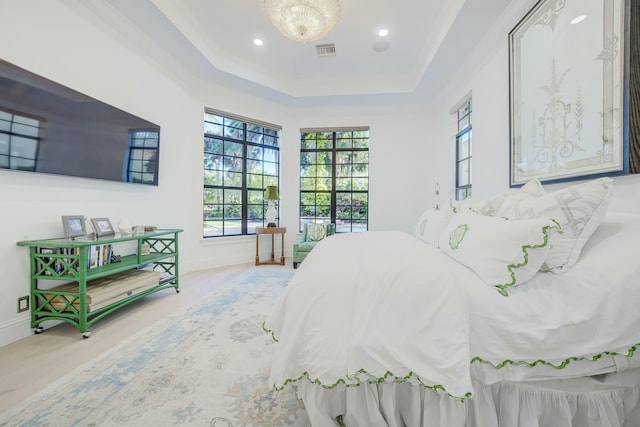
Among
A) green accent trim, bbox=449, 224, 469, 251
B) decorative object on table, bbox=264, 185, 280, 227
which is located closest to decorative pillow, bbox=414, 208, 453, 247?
green accent trim, bbox=449, 224, 469, 251

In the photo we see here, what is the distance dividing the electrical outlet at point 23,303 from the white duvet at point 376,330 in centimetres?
217

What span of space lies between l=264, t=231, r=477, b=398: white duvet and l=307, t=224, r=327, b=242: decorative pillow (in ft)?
10.1

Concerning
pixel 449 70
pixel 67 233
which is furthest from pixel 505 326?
pixel 449 70

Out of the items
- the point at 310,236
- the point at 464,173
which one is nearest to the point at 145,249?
the point at 310,236

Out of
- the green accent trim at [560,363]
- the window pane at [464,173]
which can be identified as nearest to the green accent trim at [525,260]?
the green accent trim at [560,363]

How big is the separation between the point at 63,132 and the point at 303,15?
2.29 metres

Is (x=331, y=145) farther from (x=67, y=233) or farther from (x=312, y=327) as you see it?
(x=312, y=327)

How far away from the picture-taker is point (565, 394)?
37.7 inches

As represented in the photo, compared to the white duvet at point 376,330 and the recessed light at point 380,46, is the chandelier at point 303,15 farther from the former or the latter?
the white duvet at point 376,330

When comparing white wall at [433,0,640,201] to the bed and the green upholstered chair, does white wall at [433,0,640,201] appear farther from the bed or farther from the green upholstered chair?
the green upholstered chair

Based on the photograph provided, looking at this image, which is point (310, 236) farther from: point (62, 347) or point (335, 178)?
point (62, 347)

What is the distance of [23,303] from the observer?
74.2 inches

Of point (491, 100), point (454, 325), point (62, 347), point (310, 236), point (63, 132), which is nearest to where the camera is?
point (454, 325)

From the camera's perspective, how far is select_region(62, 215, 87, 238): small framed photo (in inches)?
80.4
